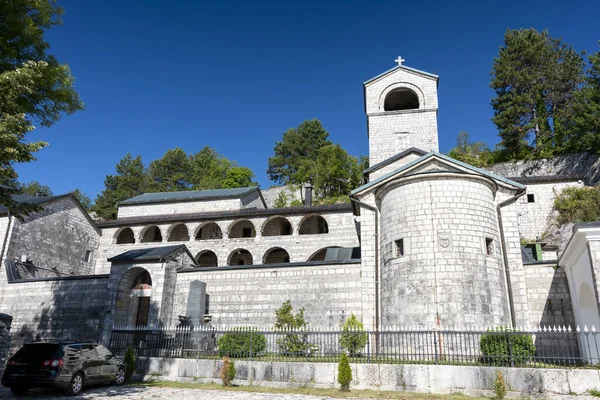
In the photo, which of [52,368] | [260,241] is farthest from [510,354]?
[260,241]

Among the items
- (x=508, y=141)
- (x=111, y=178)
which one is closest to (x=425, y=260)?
(x=508, y=141)

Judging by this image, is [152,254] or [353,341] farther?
[152,254]

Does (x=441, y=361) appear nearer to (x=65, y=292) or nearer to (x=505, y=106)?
(x=65, y=292)

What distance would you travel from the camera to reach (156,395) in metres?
9.35

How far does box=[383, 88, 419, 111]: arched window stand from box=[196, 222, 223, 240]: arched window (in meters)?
14.9

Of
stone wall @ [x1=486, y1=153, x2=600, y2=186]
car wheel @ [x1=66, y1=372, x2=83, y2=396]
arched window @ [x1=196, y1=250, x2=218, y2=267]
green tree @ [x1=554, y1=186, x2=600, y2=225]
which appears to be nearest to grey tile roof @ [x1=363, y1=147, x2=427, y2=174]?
green tree @ [x1=554, y1=186, x2=600, y2=225]

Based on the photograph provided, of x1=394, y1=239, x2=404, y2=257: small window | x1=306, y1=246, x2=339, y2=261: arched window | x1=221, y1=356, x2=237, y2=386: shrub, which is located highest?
x1=306, y1=246, x2=339, y2=261: arched window

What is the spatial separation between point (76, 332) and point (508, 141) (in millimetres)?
33075

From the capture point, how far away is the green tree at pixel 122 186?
47.1 meters

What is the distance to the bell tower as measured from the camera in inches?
977

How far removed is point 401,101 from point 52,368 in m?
24.0

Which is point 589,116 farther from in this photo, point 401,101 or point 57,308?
point 57,308

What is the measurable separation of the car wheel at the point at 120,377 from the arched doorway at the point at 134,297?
21.3 feet

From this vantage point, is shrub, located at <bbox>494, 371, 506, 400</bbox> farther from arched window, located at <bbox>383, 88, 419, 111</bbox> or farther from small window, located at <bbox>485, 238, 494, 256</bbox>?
arched window, located at <bbox>383, 88, 419, 111</bbox>
